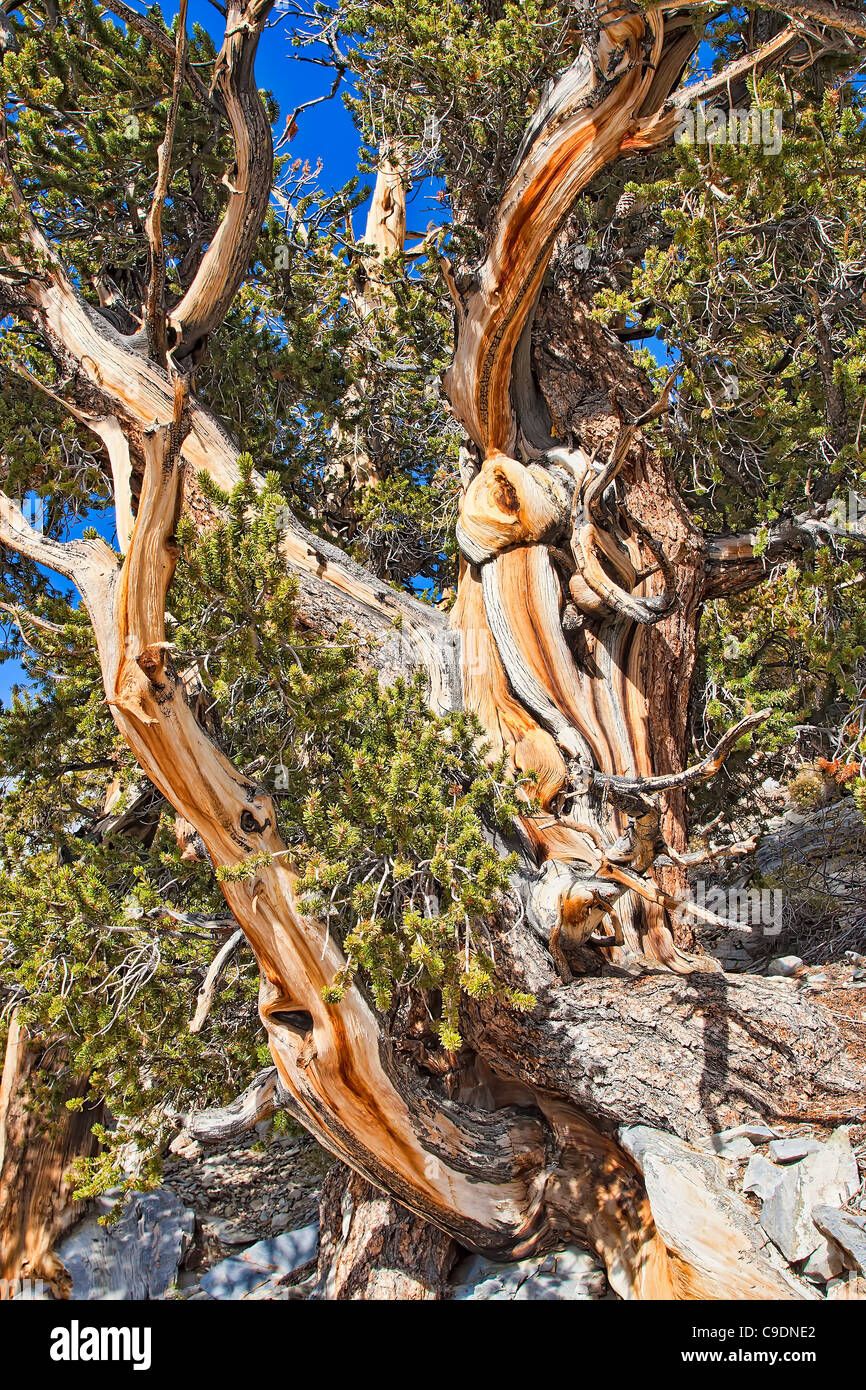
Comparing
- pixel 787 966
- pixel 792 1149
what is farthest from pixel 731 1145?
pixel 787 966

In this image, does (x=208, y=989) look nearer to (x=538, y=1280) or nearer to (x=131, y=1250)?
(x=538, y=1280)

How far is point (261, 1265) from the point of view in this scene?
15.7 feet

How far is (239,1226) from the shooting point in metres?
5.27

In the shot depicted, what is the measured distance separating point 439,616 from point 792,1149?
3.16m

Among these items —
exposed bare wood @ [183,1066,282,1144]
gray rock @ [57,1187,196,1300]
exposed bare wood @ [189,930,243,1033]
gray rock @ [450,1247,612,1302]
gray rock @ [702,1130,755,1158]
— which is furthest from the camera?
gray rock @ [57,1187,196,1300]

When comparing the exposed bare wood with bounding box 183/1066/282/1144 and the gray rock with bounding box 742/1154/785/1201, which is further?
the exposed bare wood with bounding box 183/1066/282/1144

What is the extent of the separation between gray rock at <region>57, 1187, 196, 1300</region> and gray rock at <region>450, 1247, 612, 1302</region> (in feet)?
5.22

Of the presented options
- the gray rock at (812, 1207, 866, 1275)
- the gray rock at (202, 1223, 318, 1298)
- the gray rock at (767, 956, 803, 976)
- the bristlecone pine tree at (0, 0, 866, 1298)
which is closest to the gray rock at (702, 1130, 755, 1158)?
the bristlecone pine tree at (0, 0, 866, 1298)

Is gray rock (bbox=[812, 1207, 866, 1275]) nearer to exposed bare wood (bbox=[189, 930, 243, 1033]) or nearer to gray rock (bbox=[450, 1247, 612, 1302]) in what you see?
gray rock (bbox=[450, 1247, 612, 1302])

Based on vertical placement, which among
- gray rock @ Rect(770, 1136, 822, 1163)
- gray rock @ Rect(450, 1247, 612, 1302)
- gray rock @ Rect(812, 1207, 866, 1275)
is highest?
gray rock @ Rect(770, 1136, 822, 1163)

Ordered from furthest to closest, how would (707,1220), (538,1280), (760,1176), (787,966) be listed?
1. (787,966)
2. (538,1280)
3. (760,1176)
4. (707,1220)

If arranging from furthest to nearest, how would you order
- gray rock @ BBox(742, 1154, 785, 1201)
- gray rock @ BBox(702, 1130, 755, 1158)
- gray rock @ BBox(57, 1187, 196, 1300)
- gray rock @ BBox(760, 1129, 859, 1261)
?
gray rock @ BBox(57, 1187, 196, 1300) → gray rock @ BBox(702, 1130, 755, 1158) → gray rock @ BBox(742, 1154, 785, 1201) → gray rock @ BBox(760, 1129, 859, 1261)

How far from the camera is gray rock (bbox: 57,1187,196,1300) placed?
15.7 ft
